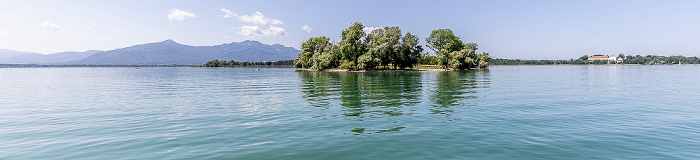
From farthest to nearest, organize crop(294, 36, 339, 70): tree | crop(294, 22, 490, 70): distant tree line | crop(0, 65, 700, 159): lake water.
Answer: crop(294, 36, 339, 70): tree → crop(294, 22, 490, 70): distant tree line → crop(0, 65, 700, 159): lake water

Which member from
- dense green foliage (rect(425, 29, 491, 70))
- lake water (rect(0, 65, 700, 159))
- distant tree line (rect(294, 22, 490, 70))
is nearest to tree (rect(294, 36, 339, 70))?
distant tree line (rect(294, 22, 490, 70))

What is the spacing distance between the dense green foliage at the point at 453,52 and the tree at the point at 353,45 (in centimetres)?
3483

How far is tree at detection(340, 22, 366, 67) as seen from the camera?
5118 inches

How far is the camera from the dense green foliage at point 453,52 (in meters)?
140

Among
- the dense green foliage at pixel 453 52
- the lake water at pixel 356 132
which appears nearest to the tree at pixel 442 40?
the dense green foliage at pixel 453 52

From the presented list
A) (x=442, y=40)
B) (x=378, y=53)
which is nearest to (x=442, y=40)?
(x=442, y=40)

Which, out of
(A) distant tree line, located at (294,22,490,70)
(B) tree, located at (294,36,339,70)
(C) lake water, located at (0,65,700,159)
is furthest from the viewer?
(B) tree, located at (294,36,339,70)

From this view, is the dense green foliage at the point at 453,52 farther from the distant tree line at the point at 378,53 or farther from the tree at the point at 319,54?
the tree at the point at 319,54

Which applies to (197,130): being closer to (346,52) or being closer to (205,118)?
(205,118)

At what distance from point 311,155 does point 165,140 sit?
6421 millimetres

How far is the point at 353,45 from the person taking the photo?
130 m

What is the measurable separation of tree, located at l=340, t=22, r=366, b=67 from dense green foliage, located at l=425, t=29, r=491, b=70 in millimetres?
34833

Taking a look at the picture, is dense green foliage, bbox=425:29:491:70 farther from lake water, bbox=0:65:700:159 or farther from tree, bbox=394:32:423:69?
lake water, bbox=0:65:700:159

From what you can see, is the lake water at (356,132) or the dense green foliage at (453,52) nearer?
the lake water at (356,132)
